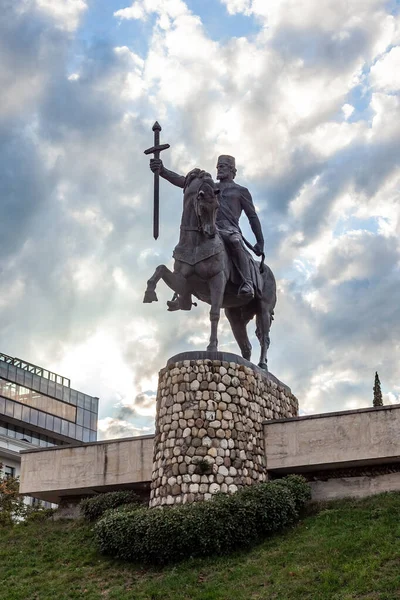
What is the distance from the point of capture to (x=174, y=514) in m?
18.1

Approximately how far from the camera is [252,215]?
24531 millimetres

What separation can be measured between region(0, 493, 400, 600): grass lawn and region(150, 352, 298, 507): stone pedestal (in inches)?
76.6

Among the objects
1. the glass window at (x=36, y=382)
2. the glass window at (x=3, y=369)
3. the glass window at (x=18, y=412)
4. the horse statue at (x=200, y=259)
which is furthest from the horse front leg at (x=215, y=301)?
the glass window at (x=36, y=382)

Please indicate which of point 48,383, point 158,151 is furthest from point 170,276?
point 48,383

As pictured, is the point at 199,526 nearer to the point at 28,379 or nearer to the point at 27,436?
the point at 27,436

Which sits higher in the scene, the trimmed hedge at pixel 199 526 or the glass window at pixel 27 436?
the glass window at pixel 27 436

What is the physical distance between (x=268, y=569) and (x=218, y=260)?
8.36 meters

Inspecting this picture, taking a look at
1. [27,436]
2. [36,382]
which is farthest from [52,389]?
[27,436]

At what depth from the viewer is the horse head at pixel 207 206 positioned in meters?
21.5

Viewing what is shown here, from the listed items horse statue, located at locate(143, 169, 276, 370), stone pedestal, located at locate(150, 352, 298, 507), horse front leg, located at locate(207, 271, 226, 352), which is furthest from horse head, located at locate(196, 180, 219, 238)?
stone pedestal, located at locate(150, 352, 298, 507)

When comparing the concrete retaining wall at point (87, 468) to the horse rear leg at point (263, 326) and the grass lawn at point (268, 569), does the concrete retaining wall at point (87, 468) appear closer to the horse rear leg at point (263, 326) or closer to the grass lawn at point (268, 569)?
the grass lawn at point (268, 569)

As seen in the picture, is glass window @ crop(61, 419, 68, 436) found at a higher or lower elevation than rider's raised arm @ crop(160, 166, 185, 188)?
higher

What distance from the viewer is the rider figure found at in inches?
896

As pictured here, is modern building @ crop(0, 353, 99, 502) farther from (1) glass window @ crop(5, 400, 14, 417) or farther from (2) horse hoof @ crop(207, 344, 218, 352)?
(2) horse hoof @ crop(207, 344, 218, 352)
